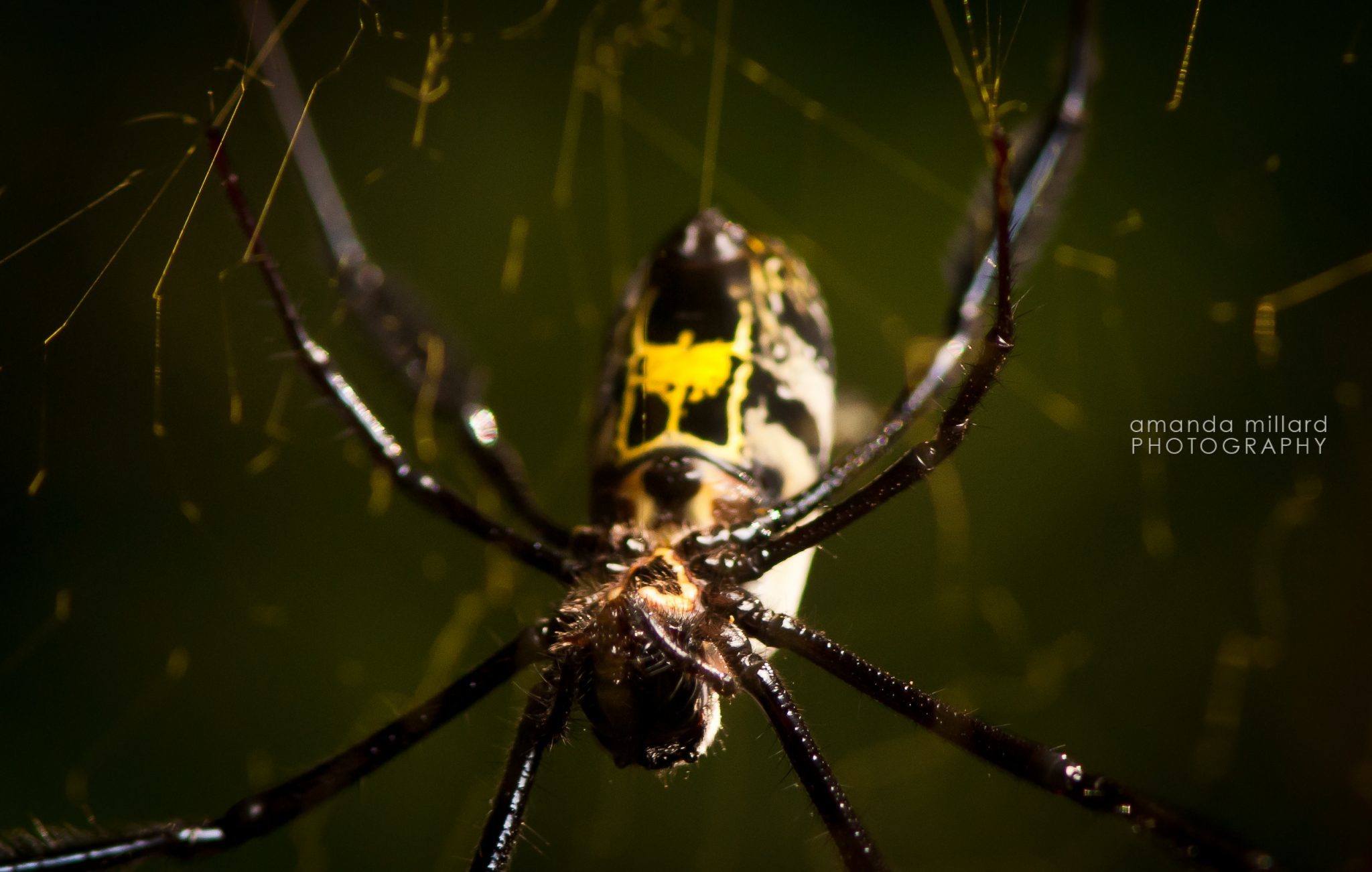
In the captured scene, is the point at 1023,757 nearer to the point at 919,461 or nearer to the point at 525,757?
the point at 919,461

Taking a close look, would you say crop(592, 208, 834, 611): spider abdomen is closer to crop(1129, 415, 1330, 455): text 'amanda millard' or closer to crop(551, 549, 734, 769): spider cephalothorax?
crop(551, 549, 734, 769): spider cephalothorax

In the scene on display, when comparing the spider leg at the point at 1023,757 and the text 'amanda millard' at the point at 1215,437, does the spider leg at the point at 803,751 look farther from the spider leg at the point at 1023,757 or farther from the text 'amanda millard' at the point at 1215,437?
the text 'amanda millard' at the point at 1215,437

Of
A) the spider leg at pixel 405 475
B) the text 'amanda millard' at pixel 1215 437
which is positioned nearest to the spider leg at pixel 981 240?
the spider leg at pixel 405 475

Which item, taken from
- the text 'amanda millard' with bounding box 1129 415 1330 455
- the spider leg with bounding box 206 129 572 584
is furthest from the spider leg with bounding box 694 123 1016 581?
the text 'amanda millard' with bounding box 1129 415 1330 455

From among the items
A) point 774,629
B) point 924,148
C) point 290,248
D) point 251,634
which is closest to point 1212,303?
point 924,148

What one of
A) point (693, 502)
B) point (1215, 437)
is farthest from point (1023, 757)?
point (1215, 437)
